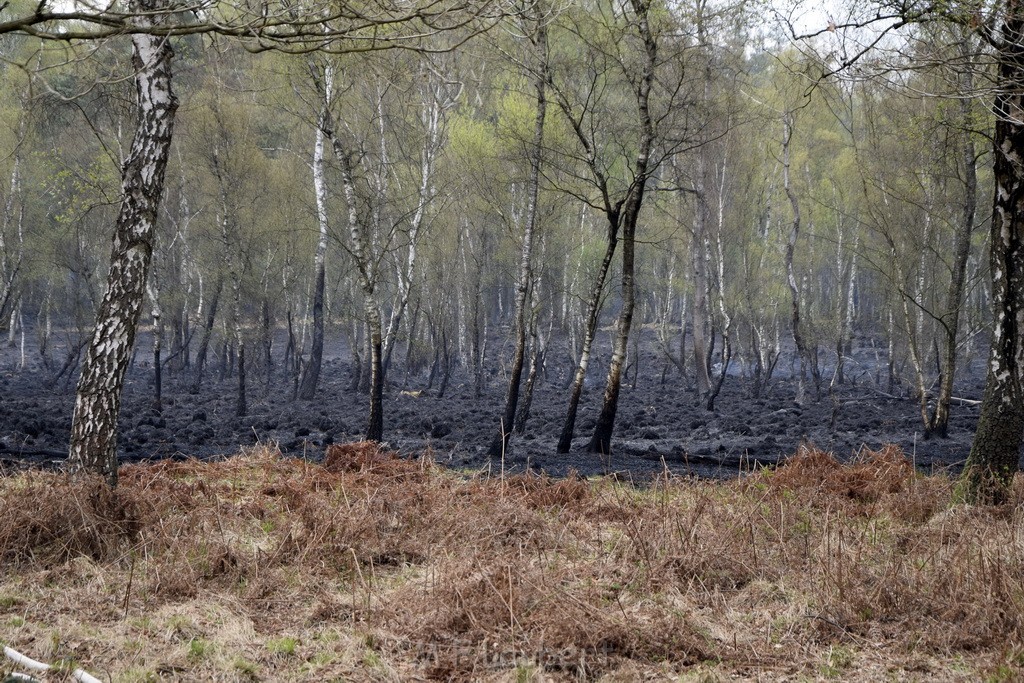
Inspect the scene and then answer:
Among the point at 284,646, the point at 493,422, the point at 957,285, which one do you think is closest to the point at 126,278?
the point at 284,646

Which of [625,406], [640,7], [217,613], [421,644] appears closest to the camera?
[421,644]

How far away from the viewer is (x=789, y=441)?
15.7m

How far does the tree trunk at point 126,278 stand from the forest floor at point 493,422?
3157 millimetres

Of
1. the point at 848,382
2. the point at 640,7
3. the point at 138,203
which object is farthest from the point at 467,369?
the point at 138,203

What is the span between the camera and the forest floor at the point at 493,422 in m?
12.5

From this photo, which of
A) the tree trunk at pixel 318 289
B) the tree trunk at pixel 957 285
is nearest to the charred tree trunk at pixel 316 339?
the tree trunk at pixel 318 289

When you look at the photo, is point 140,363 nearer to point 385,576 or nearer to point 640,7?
point 640,7

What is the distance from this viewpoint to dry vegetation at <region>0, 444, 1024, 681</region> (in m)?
4.29

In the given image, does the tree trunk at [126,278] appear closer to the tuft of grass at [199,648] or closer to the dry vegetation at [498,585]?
the dry vegetation at [498,585]

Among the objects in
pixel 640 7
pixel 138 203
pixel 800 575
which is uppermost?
pixel 640 7

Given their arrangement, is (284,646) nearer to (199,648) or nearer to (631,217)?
(199,648)

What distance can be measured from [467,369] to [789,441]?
20.4m

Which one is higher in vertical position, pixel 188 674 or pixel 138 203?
pixel 138 203

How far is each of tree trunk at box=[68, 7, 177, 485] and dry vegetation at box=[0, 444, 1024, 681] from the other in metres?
0.40
